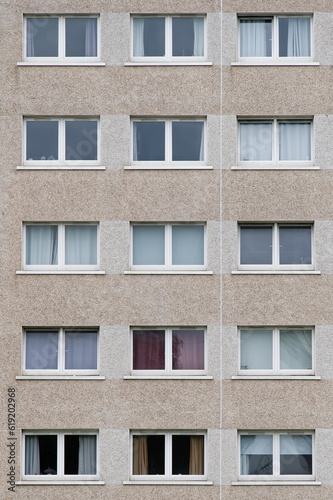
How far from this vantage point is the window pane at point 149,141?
83.9ft

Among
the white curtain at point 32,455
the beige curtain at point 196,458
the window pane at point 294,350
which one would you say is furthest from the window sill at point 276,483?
the white curtain at point 32,455

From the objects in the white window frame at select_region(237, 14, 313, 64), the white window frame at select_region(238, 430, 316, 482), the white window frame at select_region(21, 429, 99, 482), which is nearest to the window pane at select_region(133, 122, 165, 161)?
the white window frame at select_region(237, 14, 313, 64)

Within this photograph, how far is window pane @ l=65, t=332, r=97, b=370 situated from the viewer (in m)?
25.1

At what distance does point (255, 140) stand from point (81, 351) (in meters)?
7.67

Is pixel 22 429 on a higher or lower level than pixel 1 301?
lower

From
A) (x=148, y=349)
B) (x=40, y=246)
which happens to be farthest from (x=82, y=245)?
(x=148, y=349)

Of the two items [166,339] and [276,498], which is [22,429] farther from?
[276,498]

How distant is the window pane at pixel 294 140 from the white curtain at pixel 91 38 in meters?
5.73

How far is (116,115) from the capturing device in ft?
82.6

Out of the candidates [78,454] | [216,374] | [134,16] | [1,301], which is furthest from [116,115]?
[78,454]

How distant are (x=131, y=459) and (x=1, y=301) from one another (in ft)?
18.2

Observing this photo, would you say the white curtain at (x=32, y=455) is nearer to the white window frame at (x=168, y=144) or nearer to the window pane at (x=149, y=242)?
the window pane at (x=149, y=242)

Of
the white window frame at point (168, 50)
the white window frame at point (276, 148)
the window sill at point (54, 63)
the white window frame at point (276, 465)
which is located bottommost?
the white window frame at point (276, 465)

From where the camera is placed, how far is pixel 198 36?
25.8m
